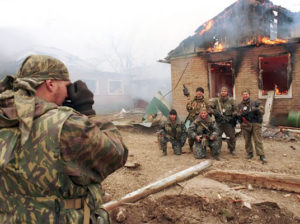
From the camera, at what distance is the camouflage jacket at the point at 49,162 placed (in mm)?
1135

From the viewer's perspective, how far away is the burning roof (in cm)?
921

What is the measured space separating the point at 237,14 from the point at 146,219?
9066mm

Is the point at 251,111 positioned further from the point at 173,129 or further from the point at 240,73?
the point at 240,73

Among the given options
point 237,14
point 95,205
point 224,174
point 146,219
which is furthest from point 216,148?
point 237,14

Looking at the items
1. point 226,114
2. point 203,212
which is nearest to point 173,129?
point 226,114

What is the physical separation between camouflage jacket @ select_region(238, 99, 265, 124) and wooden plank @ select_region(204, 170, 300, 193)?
6.14 ft

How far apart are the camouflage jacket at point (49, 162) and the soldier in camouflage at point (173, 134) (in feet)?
18.2

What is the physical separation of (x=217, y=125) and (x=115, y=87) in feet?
57.4

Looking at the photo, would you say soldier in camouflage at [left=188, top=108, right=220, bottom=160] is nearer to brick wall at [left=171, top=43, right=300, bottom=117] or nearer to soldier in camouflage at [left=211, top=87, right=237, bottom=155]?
soldier in camouflage at [left=211, top=87, right=237, bottom=155]

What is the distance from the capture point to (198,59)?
423 inches

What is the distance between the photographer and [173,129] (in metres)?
6.93

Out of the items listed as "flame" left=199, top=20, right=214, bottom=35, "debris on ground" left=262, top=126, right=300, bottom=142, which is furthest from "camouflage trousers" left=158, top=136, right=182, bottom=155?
"flame" left=199, top=20, right=214, bottom=35

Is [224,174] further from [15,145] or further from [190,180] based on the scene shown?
[15,145]

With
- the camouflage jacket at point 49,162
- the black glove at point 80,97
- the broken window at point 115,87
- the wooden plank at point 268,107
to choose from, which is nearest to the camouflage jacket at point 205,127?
the wooden plank at point 268,107
